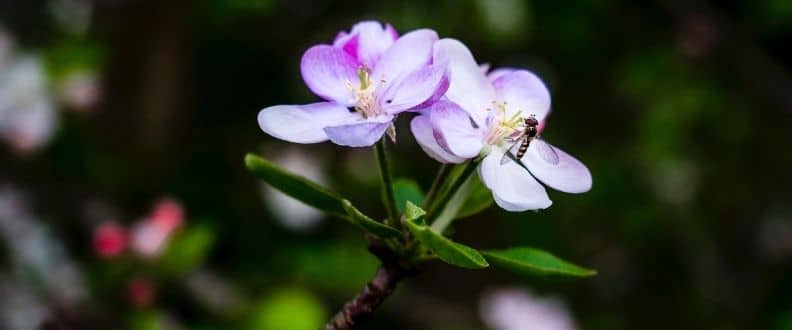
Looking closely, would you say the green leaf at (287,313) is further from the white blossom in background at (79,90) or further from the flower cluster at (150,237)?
the white blossom in background at (79,90)

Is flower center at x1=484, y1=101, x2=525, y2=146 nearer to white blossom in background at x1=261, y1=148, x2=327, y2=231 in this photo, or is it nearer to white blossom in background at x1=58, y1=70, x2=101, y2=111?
white blossom in background at x1=58, y1=70, x2=101, y2=111

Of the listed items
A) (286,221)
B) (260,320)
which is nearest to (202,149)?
(286,221)

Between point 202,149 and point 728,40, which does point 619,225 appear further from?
point 202,149

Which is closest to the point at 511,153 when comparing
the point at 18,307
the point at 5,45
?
the point at 18,307

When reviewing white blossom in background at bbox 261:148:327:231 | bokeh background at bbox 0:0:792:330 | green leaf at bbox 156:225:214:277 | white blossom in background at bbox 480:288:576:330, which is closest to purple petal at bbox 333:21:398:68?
green leaf at bbox 156:225:214:277

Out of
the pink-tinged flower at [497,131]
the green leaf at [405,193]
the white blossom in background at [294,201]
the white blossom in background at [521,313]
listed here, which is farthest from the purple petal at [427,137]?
the white blossom in background at [294,201]

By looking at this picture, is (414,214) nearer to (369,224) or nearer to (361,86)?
(369,224)
